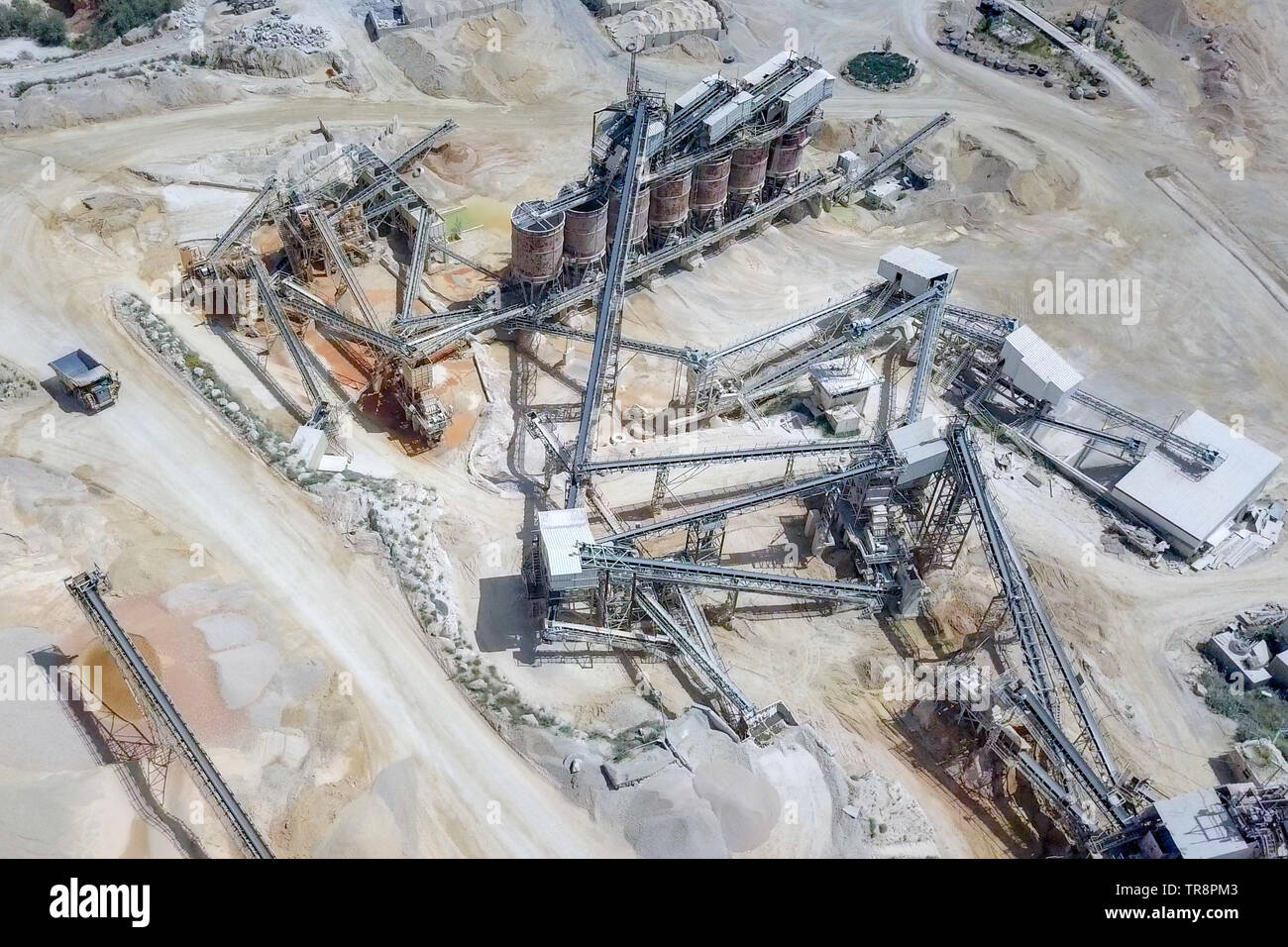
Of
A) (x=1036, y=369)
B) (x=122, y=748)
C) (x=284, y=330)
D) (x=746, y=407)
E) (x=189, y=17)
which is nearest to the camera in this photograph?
(x=122, y=748)

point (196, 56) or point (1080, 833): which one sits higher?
point (196, 56)

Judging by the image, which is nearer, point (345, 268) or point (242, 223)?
point (345, 268)

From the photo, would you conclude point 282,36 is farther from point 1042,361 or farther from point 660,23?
point 1042,361

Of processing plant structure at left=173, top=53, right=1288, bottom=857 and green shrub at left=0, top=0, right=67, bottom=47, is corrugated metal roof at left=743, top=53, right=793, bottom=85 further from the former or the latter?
green shrub at left=0, top=0, right=67, bottom=47

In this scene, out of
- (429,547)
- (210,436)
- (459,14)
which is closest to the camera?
(429,547)

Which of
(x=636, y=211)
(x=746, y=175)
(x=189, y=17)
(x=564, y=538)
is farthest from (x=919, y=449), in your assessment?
(x=189, y=17)

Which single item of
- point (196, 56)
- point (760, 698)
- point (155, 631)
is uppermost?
point (196, 56)

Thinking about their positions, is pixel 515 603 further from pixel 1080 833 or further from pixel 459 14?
pixel 459 14
